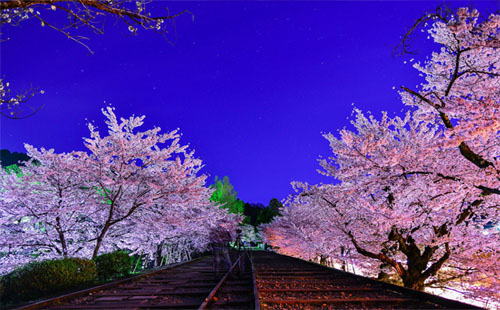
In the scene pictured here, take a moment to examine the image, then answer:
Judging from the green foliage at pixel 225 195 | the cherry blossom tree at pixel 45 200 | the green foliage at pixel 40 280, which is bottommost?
the green foliage at pixel 40 280

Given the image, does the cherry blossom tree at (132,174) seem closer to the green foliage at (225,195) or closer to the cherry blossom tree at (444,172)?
the cherry blossom tree at (444,172)

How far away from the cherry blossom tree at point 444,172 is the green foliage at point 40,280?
27.4 ft

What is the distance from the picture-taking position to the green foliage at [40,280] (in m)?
7.07

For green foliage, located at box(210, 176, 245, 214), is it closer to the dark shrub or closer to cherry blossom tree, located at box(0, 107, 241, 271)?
cherry blossom tree, located at box(0, 107, 241, 271)

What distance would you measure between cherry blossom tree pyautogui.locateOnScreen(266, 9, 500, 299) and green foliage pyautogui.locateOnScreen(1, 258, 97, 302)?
835 centimetres

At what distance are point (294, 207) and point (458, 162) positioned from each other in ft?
67.4

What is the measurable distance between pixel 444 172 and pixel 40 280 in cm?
1108

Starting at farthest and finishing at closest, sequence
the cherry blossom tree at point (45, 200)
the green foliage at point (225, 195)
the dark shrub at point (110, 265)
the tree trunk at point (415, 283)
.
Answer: the green foliage at point (225, 195), the cherry blossom tree at point (45, 200), the dark shrub at point (110, 265), the tree trunk at point (415, 283)

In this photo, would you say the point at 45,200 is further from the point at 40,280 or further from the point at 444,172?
the point at 444,172

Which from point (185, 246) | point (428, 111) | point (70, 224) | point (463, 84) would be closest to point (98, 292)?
point (70, 224)

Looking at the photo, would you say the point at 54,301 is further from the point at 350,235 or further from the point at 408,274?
the point at 408,274

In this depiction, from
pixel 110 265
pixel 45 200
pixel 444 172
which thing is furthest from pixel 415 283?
pixel 45 200

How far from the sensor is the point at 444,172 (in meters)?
7.36

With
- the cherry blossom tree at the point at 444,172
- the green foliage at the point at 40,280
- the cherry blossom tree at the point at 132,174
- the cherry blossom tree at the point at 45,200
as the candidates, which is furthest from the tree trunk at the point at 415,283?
the cherry blossom tree at the point at 45,200
